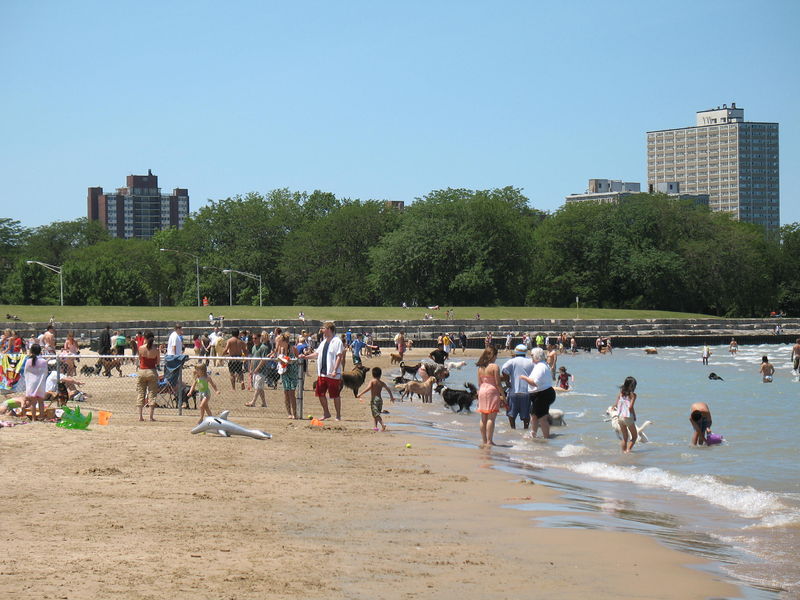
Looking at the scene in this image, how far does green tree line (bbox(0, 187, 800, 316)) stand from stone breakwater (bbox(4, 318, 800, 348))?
1143cm

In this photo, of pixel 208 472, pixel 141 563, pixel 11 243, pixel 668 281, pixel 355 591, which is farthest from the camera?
pixel 11 243

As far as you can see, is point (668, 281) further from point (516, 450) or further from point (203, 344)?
point (516, 450)

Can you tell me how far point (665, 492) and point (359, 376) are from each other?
12161 mm

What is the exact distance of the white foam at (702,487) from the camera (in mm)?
10523

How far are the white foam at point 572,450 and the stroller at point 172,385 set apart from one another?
6622 millimetres

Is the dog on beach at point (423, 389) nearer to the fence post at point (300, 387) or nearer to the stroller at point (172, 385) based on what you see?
the fence post at point (300, 387)

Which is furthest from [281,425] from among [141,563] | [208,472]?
[141,563]

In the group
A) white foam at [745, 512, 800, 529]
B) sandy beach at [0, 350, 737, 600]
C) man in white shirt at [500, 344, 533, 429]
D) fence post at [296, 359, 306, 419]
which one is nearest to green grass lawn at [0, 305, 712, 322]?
fence post at [296, 359, 306, 419]

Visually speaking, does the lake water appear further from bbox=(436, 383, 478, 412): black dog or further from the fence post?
the fence post

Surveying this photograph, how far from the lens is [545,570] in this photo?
6883 millimetres

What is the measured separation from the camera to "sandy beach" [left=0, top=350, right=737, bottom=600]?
6230 millimetres

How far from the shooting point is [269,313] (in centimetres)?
6444

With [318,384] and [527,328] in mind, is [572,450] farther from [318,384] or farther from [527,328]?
[527,328]

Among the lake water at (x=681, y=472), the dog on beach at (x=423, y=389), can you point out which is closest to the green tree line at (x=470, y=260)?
the lake water at (x=681, y=472)
